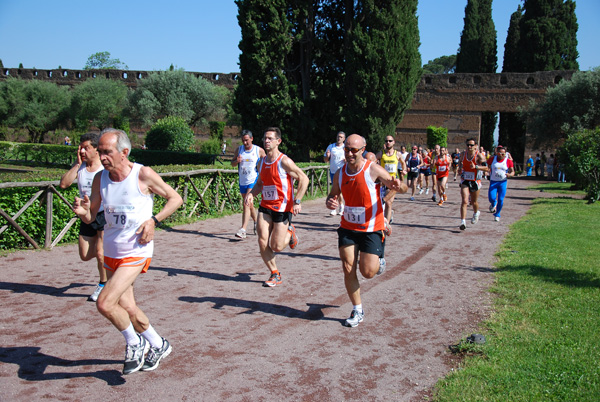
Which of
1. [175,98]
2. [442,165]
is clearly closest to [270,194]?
[442,165]

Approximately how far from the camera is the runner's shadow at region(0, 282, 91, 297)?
648 cm

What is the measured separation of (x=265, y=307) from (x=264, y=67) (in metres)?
20.4

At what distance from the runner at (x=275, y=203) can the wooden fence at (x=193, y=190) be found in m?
2.54

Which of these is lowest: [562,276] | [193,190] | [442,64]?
[562,276]

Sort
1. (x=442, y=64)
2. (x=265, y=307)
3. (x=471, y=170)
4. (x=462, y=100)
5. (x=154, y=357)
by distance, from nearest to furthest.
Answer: (x=154, y=357)
(x=265, y=307)
(x=471, y=170)
(x=462, y=100)
(x=442, y=64)

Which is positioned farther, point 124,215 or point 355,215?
point 355,215

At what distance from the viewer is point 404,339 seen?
522 centimetres

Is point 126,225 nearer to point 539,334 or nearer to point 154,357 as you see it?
point 154,357

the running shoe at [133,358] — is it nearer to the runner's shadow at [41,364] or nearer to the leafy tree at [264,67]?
the runner's shadow at [41,364]

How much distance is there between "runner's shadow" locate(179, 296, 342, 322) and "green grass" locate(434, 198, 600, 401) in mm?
1791

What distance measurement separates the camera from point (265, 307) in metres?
6.16

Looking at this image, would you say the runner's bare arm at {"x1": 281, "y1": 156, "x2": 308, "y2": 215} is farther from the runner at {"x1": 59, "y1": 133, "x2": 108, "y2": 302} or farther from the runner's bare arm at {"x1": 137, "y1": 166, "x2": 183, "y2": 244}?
the runner's bare arm at {"x1": 137, "y1": 166, "x2": 183, "y2": 244}

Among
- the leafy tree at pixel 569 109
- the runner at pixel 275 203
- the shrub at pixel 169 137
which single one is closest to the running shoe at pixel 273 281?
the runner at pixel 275 203

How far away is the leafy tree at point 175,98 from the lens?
46406 millimetres
